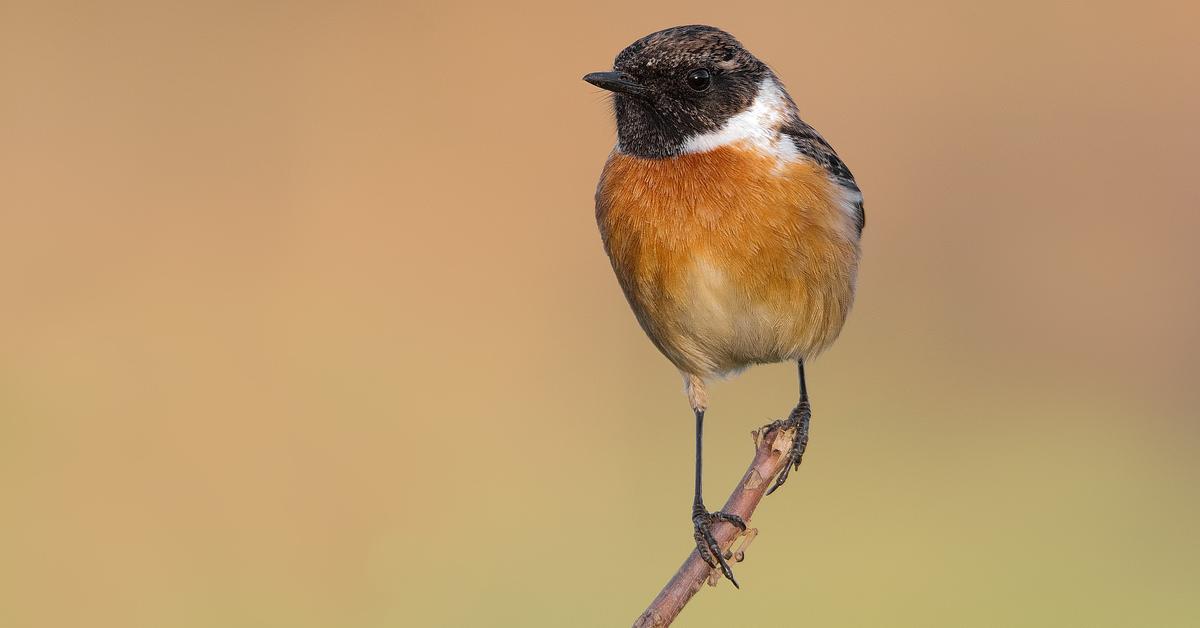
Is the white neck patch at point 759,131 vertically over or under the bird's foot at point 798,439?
over

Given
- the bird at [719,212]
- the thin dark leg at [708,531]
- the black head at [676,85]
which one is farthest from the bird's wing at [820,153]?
the thin dark leg at [708,531]

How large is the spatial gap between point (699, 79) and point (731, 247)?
58cm

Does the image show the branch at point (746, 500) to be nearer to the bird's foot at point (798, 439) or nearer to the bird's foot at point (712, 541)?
the bird's foot at point (712, 541)

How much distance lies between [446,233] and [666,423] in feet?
7.11

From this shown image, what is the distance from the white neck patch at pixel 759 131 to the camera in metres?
4.32

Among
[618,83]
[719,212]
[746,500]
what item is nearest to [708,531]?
[746,500]

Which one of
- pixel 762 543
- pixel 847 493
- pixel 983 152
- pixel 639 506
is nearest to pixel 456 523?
pixel 639 506

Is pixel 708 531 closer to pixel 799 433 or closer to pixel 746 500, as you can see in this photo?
pixel 746 500

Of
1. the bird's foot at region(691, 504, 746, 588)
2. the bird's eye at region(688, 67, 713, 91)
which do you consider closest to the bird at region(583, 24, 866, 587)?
the bird's eye at region(688, 67, 713, 91)

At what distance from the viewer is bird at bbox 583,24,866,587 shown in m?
4.13

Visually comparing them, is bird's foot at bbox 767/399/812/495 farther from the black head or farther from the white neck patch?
the black head

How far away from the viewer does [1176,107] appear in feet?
30.9

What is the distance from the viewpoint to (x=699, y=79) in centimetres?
429

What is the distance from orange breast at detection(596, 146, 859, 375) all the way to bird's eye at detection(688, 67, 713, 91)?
21 cm
